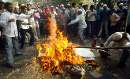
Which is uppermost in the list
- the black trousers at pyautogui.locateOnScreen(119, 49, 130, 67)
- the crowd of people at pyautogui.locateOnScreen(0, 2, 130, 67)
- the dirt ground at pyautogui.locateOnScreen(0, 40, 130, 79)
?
the crowd of people at pyautogui.locateOnScreen(0, 2, 130, 67)

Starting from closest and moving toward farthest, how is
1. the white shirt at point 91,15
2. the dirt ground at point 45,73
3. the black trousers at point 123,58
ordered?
1. the dirt ground at point 45,73
2. the black trousers at point 123,58
3. the white shirt at point 91,15

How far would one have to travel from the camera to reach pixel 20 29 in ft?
47.3

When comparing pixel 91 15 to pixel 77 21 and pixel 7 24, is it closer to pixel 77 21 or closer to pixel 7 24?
pixel 77 21

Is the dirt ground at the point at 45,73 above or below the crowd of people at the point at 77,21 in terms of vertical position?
below

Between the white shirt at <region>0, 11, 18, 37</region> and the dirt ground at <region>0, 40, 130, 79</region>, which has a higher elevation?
the white shirt at <region>0, 11, 18, 37</region>

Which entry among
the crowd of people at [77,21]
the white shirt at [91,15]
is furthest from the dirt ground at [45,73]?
the white shirt at [91,15]

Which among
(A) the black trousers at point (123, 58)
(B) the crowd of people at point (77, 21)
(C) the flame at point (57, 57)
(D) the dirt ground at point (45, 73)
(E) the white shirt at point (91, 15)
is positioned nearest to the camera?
(D) the dirt ground at point (45, 73)

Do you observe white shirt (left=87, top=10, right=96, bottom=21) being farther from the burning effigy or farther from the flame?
the flame

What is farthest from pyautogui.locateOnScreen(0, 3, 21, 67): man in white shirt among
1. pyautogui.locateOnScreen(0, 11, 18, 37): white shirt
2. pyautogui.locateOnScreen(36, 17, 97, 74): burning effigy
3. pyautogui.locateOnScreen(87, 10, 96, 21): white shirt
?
pyautogui.locateOnScreen(87, 10, 96, 21): white shirt

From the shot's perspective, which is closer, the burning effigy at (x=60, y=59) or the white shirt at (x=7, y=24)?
the burning effigy at (x=60, y=59)

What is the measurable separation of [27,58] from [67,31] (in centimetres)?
659

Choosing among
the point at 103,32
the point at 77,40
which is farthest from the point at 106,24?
the point at 77,40

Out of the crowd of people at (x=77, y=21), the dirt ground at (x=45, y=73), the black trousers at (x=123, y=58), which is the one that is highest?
the crowd of people at (x=77, y=21)

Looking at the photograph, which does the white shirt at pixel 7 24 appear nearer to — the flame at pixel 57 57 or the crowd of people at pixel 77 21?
the flame at pixel 57 57
